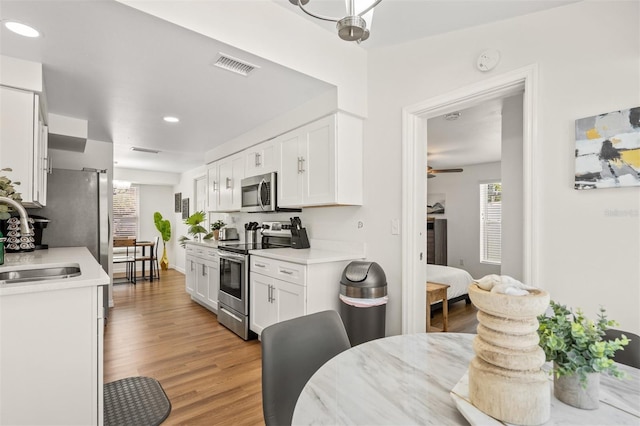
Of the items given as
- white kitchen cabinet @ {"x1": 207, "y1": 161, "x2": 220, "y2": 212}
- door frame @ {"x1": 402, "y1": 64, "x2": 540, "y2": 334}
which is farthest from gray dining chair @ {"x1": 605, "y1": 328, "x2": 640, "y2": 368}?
white kitchen cabinet @ {"x1": 207, "y1": 161, "x2": 220, "y2": 212}

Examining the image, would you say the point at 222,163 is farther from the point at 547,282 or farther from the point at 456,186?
the point at 456,186

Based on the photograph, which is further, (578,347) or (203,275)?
(203,275)

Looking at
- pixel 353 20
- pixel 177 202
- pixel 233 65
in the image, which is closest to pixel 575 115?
pixel 353 20

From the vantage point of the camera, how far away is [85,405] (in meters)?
1.50

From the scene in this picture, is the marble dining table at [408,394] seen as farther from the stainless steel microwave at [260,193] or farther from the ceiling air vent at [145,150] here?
A: the ceiling air vent at [145,150]

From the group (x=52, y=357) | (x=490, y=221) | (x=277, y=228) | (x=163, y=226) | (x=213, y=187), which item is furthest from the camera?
(x=163, y=226)

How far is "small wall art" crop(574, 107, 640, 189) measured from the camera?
1.57 metres

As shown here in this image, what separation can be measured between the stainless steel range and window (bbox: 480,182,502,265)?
452 centimetres

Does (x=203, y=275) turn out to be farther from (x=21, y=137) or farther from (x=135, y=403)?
(x=21, y=137)

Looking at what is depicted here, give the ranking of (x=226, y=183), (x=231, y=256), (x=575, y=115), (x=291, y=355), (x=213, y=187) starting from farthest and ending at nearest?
(x=213, y=187), (x=226, y=183), (x=231, y=256), (x=575, y=115), (x=291, y=355)

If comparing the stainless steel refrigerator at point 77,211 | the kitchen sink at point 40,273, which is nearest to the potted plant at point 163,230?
the stainless steel refrigerator at point 77,211

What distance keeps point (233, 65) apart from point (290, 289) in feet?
6.11

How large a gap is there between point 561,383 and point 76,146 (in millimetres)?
5150

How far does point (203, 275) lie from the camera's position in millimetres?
4438
